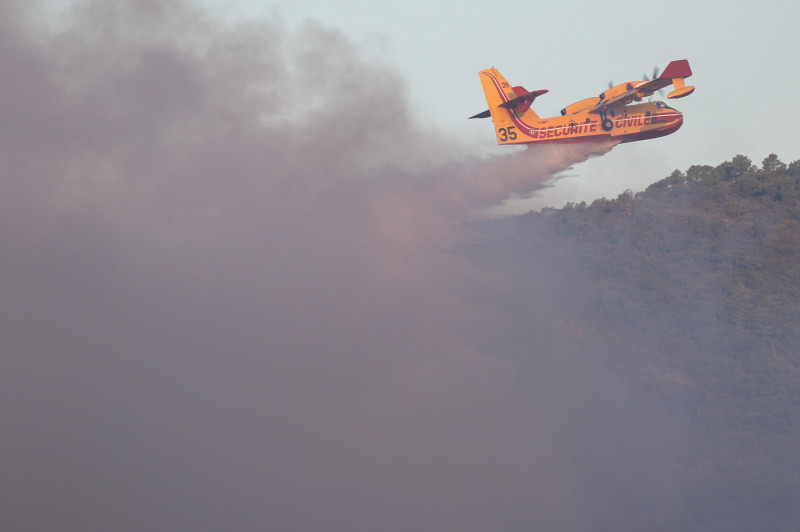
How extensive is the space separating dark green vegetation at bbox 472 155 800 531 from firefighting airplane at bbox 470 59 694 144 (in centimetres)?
1319

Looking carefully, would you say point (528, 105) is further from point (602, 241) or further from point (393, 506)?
point (602, 241)

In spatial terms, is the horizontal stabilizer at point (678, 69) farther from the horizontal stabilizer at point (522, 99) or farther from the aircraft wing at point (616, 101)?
the horizontal stabilizer at point (522, 99)

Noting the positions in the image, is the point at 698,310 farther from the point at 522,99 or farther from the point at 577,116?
the point at 522,99

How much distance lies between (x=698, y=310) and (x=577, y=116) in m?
19.7

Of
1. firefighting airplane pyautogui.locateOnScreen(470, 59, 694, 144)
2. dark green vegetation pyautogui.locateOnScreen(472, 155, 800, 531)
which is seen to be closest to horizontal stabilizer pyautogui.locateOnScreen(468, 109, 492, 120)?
firefighting airplane pyautogui.locateOnScreen(470, 59, 694, 144)

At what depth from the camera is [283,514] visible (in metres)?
34.0

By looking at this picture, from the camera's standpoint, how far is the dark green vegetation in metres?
40.7

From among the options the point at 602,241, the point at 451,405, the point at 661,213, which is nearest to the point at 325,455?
the point at 451,405

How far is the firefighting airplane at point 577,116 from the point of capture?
33250 millimetres

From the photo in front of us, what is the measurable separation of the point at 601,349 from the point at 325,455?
17126mm

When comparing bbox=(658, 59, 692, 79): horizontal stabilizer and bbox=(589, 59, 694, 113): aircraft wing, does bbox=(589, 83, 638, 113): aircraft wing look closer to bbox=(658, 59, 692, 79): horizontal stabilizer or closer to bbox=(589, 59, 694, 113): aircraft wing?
bbox=(589, 59, 694, 113): aircraft wing

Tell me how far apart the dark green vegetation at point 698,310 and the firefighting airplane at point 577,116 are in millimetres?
13189

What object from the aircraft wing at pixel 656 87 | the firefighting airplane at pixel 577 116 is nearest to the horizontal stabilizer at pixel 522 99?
the firefighting airplane at pixel 577 116

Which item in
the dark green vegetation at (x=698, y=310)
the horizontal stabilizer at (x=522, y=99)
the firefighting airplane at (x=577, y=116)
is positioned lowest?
the dark green vegetation at (x=698, y=310)
